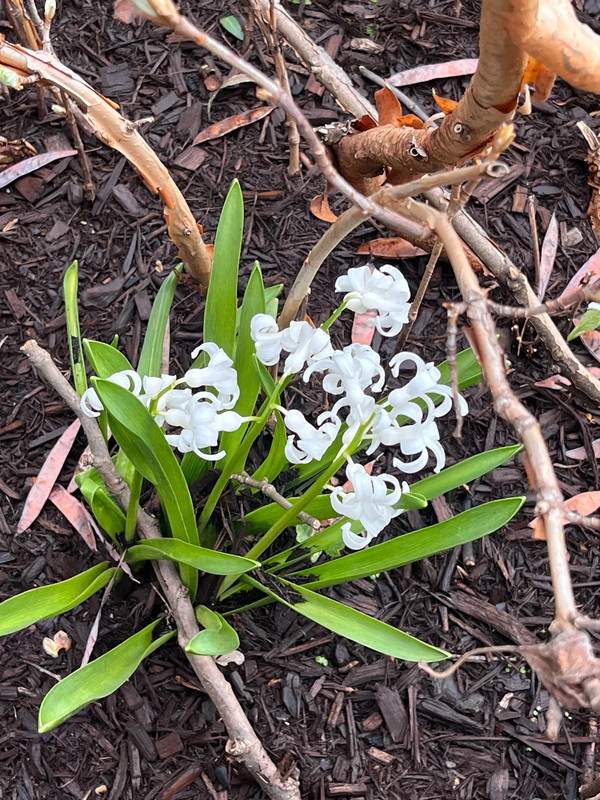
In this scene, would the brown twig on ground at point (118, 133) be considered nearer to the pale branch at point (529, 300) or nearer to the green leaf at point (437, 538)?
the pale branch at point (529, 300)

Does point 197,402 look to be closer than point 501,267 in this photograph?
Yes

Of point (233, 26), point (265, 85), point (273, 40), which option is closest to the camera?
point (265, 85)

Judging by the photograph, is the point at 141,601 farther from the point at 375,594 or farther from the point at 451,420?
the point at 451,420

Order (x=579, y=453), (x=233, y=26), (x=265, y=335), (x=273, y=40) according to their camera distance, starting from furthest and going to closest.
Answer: (x=233, y=26) < (x=579, y=453) < (x=273, y=40) < (x=265, y=335)

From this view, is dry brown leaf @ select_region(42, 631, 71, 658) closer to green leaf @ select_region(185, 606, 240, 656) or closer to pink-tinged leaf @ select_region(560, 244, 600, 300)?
green leaf @ select_region(185, 606, 240, 656)

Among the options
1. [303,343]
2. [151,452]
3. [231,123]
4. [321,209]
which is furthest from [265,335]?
[231,123]

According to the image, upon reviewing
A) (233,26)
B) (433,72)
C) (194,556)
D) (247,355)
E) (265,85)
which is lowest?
(194,556)

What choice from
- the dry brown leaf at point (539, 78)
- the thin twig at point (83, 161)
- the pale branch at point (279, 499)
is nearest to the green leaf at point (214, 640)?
the pale branch at point (279, 499)

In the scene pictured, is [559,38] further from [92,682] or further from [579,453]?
[579,453]
